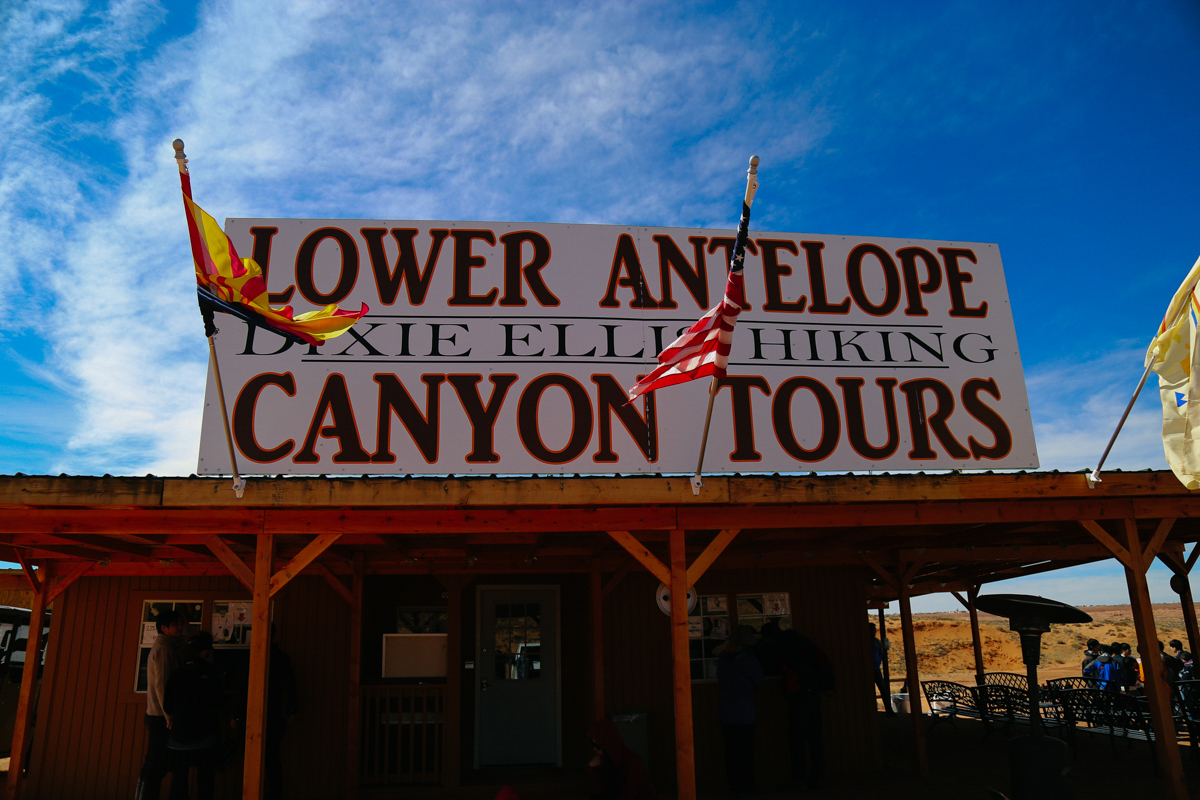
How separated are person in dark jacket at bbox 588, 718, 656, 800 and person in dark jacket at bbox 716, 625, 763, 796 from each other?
10.8 feet

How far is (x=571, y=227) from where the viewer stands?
25.7 feet

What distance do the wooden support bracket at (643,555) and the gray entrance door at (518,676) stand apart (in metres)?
4.87

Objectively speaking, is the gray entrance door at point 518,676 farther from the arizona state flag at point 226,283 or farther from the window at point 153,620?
the arizona state flag at point 226,283

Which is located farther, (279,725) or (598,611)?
(598,611)

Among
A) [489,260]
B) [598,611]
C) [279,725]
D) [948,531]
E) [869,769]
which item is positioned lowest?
[869,769]

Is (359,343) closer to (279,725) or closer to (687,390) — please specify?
(687,390)

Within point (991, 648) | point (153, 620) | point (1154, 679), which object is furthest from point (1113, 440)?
point (991, 648)

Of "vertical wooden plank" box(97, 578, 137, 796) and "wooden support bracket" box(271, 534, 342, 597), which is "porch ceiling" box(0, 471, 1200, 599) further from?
"vertical wooden plank" box(97, 578, 137, 796)

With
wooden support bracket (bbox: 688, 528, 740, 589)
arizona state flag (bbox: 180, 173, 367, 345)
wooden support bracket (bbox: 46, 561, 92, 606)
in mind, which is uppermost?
arizona state flag (bbox: 180, 173, 367, 345)

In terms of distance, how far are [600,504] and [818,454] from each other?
250 cm

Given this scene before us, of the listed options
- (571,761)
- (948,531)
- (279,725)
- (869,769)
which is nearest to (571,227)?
(948,531)

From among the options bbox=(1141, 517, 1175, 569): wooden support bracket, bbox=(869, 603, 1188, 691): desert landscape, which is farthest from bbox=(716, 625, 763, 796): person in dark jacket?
bbox=(869, 603, 1188, 691): desert landscape

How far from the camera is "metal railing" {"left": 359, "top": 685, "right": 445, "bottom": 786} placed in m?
9.19

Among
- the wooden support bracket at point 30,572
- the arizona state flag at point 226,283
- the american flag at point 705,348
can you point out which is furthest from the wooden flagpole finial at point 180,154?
the wooden support bracket at point 30,572
